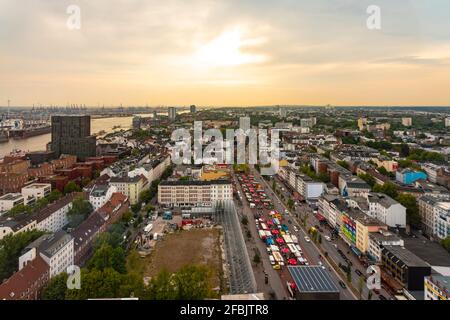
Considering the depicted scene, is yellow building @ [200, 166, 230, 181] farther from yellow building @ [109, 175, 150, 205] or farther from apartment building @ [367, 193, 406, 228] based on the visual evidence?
apartment building @ [367, 193, 406, 228]

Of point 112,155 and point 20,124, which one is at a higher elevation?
point 20,124

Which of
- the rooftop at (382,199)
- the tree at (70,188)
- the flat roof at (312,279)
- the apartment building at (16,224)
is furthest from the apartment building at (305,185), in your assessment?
the apartment building at (16,224)

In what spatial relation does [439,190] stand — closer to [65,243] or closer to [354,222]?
[354,222]

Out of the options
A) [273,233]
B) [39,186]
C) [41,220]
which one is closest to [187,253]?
[273,233]

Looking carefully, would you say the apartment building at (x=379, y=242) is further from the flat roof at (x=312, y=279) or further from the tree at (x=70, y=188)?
the tree at (x=70, y=188)

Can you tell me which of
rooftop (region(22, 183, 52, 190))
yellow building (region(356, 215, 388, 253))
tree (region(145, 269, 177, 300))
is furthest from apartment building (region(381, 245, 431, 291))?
rooftop (region(22, 183, 52, 190))

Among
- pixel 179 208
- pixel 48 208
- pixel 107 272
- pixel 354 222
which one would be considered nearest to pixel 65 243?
pixel 107 272
